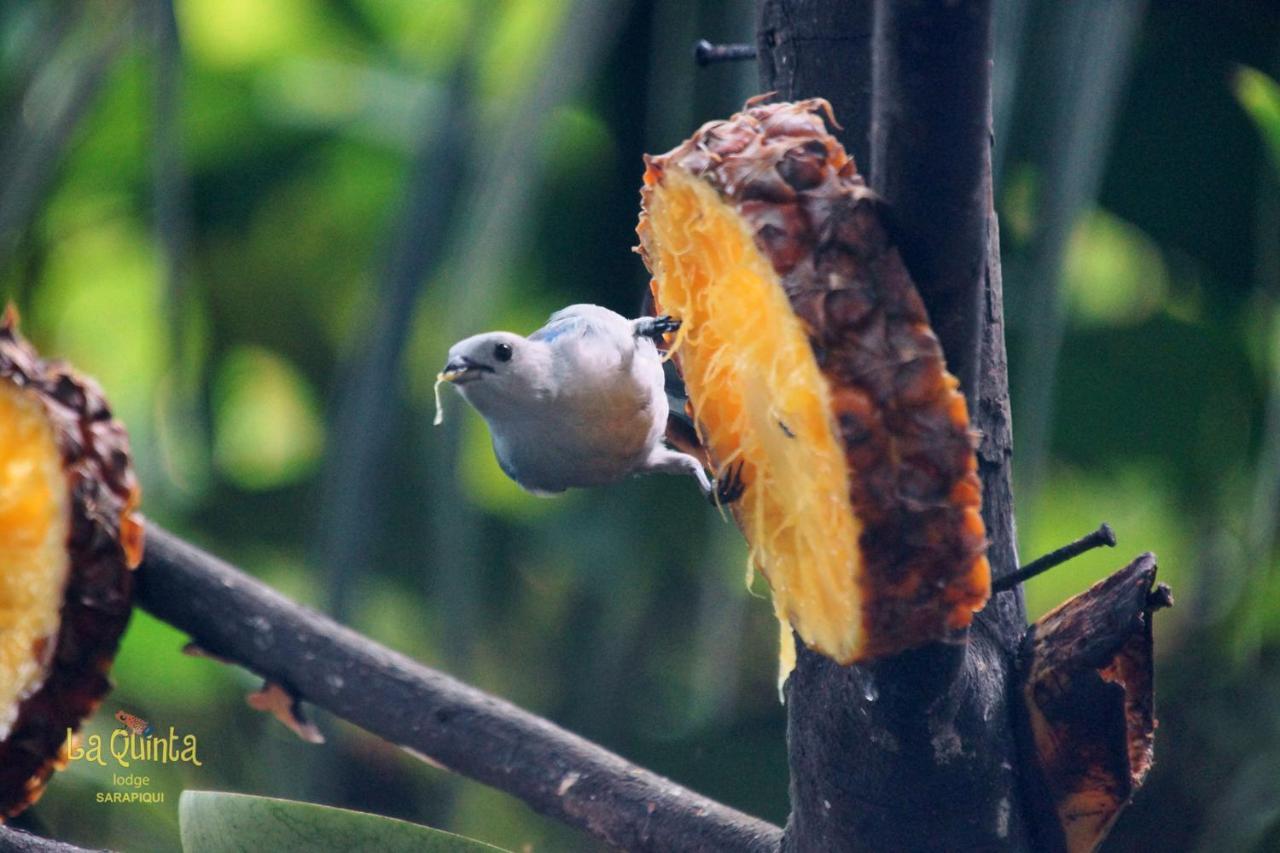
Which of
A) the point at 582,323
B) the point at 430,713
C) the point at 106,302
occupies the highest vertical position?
the point at 582,323

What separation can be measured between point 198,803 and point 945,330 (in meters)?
0.42

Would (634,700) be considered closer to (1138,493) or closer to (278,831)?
(1138,493)

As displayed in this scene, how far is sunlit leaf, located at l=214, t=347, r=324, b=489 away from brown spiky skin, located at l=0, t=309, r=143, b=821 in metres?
1.09

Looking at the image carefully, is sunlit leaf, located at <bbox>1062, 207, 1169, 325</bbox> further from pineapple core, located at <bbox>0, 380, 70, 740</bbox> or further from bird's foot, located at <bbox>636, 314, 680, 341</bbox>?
pineapple core, located at <bbox>0, 380, 70, 740</bbox>

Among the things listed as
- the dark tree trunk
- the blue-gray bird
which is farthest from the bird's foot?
the dark tree trunk

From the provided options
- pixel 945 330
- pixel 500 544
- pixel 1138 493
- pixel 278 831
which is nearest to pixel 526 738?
pixel 278 831

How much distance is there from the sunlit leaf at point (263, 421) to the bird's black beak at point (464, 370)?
4.44 feet

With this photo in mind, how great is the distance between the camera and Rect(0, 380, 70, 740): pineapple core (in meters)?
0.79

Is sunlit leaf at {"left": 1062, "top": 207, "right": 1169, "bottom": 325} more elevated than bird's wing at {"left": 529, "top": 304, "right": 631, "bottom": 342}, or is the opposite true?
bird's wing at {"left": 529, "top": 304, "right": 631, "bottom": 342}

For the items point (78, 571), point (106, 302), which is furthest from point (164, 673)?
point (78, 571)

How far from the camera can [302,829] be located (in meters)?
0.60

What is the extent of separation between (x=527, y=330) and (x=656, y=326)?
1.40 metres

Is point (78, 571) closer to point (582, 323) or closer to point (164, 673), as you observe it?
point (582, 323)

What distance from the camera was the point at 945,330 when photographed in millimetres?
462
